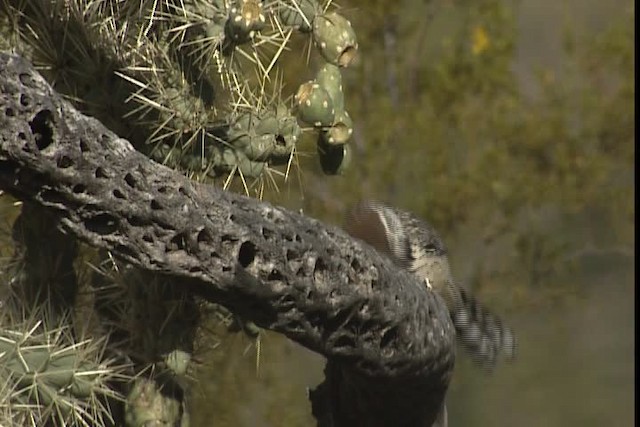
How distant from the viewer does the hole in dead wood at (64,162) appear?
6.75 ft

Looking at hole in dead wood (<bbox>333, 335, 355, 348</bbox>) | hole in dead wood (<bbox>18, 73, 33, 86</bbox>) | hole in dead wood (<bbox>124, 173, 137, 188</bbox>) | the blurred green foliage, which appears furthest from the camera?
the blurred green foliage

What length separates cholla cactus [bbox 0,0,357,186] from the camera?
2617 mm

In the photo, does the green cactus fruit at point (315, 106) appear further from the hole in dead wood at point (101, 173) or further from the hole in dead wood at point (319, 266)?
the hole in dead wood at point (101, 173)

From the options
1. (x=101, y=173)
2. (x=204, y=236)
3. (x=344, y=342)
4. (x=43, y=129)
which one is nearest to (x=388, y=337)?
(x=344, y=342)

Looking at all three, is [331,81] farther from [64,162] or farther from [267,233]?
[64,162]

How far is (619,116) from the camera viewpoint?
20.0 ft

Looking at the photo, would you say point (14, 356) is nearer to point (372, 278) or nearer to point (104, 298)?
point (104, 298)

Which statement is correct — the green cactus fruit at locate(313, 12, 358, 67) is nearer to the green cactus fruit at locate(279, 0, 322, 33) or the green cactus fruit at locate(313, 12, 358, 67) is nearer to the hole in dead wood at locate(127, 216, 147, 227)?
the green cactus fruit at locate(279, 0, 322, 33)

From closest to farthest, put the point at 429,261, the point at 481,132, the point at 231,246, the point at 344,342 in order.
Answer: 1. the point at 231,246
2. the point at 344,342
3. the point at 429,261
4. the point at 481,132

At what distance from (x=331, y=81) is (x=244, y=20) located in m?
0.24

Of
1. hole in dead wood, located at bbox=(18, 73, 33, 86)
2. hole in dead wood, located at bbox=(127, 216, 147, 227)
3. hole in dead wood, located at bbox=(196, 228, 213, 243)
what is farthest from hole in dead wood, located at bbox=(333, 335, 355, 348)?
hole in dead wood, located at bbox=(18, 73, 33, 86)

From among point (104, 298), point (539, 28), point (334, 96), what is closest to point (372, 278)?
point (334, 96)

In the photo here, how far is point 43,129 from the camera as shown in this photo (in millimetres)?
2066

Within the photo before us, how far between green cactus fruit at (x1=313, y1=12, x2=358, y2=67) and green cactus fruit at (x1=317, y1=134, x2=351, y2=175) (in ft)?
0.50
